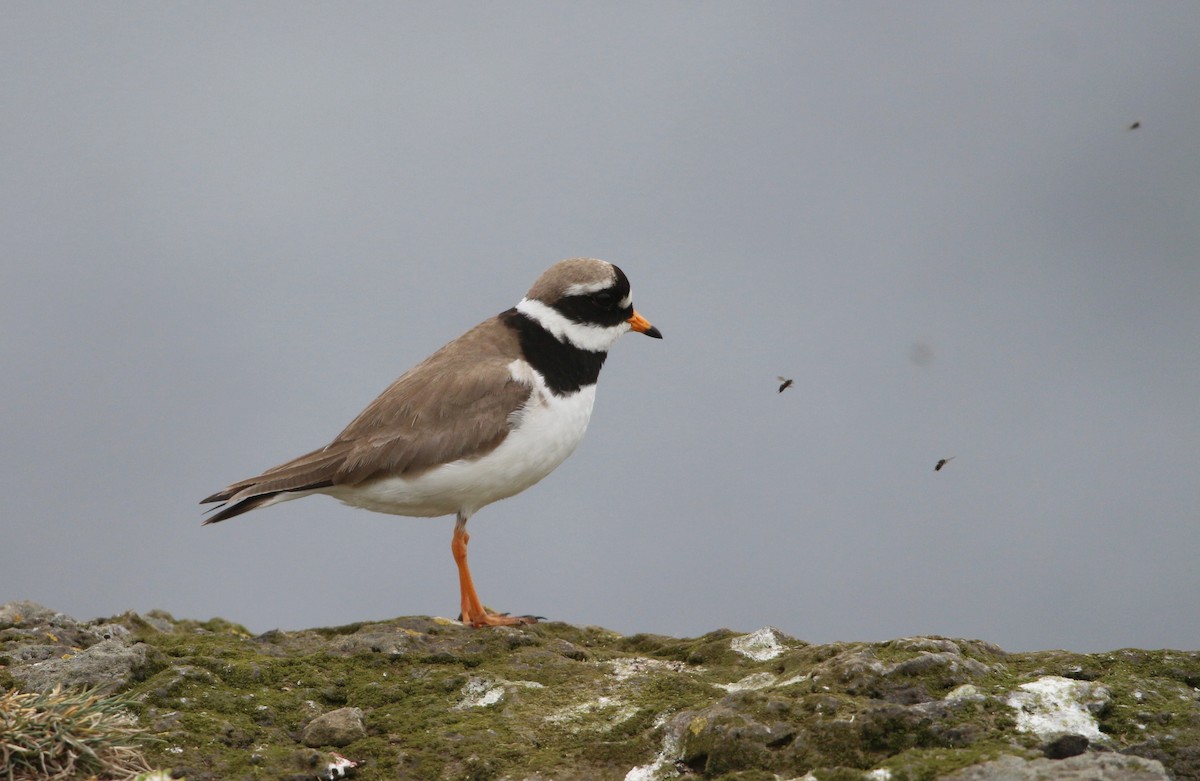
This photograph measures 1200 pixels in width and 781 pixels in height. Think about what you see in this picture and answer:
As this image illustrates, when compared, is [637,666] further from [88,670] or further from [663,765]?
[88,670]

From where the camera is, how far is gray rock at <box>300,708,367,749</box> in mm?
6016

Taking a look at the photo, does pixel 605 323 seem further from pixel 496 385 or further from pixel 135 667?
pixel 135 667

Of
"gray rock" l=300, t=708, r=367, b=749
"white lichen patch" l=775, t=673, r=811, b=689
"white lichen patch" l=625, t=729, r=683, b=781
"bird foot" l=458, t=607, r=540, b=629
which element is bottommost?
"white lichen patch" l=625, t=729, r=683, b=781

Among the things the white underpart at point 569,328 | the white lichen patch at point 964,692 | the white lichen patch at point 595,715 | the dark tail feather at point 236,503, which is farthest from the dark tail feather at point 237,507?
the white lichen patch at point 964,692

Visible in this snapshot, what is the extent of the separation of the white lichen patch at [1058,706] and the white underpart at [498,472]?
4.66 meters

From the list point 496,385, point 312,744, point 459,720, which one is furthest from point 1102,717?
point 496,385

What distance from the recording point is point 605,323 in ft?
33.8

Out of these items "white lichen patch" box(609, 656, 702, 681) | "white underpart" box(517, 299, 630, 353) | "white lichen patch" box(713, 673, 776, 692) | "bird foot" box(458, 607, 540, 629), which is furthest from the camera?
"white underpart" box(517, 299, 630, 353)

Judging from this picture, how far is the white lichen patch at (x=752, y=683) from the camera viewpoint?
6352mm

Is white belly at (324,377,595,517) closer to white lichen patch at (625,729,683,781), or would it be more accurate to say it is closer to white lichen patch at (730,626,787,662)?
white lichen patch at (730,626,787,662)

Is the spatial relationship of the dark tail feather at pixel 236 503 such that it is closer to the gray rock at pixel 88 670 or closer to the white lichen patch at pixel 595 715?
the gray rock at pixel 88 670

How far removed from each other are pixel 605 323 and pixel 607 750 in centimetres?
510

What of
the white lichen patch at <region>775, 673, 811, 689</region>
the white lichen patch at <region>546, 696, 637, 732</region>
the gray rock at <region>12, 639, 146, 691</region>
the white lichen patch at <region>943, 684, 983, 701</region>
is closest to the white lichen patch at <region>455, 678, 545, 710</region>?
the white lichen patch at <region>546, 696, 637, 732</region>

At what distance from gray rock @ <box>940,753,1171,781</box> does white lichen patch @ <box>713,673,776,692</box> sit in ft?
5.21
